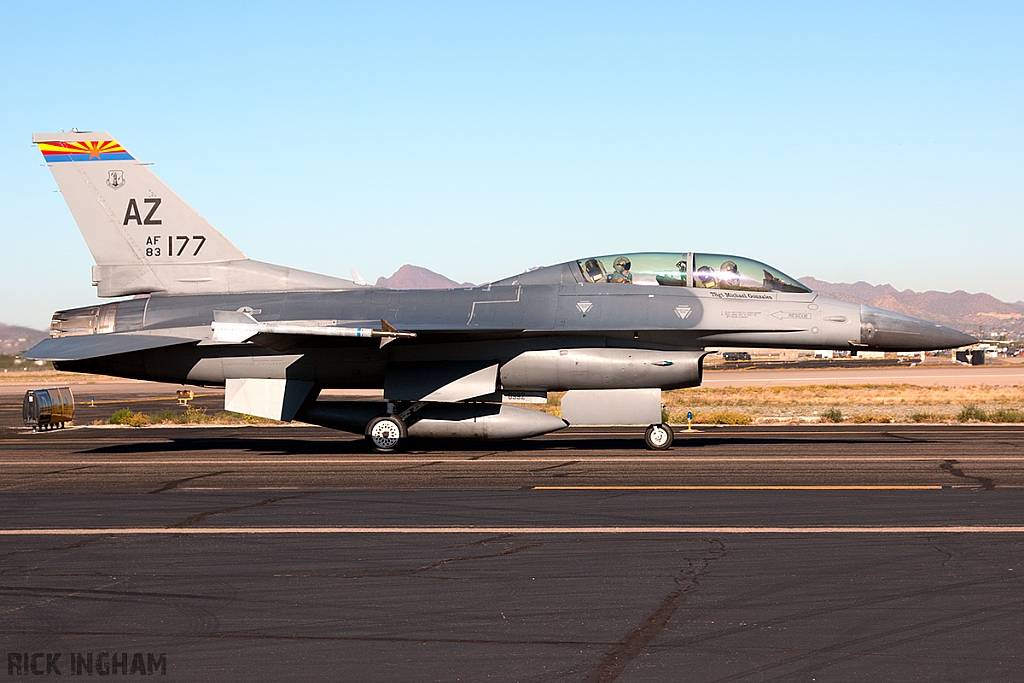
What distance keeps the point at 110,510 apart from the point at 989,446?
1447cm

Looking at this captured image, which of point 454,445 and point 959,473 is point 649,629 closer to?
point 959,473

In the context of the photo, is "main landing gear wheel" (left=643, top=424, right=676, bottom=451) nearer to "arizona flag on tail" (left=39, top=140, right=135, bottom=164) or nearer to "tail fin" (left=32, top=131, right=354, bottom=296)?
"tail fin" (left=32, top=131, right=354, bottom=296)

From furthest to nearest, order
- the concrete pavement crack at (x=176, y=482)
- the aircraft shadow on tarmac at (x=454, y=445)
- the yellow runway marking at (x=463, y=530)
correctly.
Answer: the aircraft shadow on tarmac at (x=454, y=445) < the concrete pavement crack at (x=176, y=482) < the yellow runway marking at (x=463, y=530)

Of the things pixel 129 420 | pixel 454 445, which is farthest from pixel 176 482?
pixel 129 420

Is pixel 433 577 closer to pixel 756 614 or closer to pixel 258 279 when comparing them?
pixel 756 614

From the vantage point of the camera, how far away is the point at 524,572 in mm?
7340

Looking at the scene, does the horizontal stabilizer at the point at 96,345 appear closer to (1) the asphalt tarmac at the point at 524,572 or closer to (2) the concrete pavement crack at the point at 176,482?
(1) the asphalt tarmac at the point at 524,572

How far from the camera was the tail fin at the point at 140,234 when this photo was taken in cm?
1834

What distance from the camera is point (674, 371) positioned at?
1691 centimetres

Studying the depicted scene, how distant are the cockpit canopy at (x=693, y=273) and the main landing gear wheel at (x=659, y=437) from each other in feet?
8.57

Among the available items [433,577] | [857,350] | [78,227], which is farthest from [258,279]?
[433,577]

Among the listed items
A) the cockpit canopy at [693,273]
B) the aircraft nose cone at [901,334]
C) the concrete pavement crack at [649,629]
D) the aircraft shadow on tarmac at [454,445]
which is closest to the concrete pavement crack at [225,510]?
the concrete pavement crack at [649,629]

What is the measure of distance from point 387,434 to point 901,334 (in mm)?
9362

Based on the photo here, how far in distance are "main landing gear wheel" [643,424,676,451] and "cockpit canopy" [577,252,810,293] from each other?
261 centimetres
